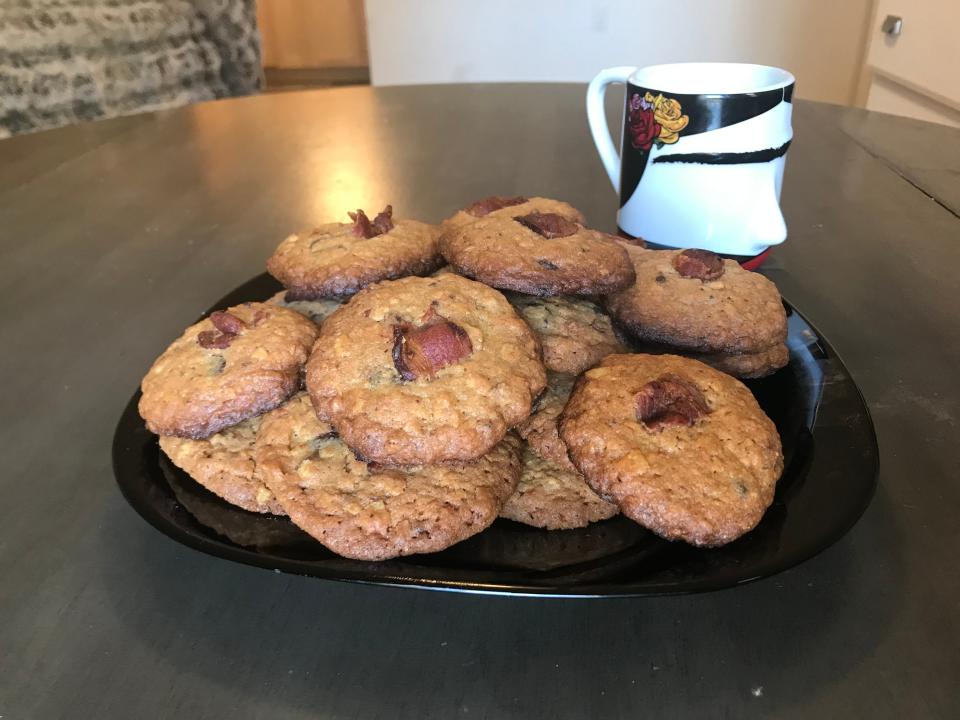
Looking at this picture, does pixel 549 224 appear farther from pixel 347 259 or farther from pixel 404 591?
pixel 404 591

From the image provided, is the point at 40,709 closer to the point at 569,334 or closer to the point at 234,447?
the point at 234,447

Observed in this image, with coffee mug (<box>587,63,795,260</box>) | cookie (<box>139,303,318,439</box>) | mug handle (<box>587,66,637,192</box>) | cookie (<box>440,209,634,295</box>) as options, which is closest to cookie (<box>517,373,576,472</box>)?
cookie (<box>440,209,634,295</box>)

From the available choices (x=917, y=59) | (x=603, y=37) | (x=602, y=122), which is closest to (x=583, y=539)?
(x=602, y=122)

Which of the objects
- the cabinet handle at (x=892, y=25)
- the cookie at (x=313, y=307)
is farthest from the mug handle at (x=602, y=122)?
the cabinet handle at (x=892, y=25)

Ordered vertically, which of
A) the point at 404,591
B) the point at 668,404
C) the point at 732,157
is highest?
→ the point at 732,157

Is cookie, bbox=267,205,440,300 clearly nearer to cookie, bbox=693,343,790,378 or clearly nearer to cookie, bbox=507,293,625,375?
cookie, bbox=507,293,625,375

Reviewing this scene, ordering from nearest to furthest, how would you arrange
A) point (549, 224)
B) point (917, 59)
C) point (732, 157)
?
point (549, 224) → point (732, 157) → point (917, 59)

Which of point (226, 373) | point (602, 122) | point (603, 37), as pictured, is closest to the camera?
point (226, 373)
